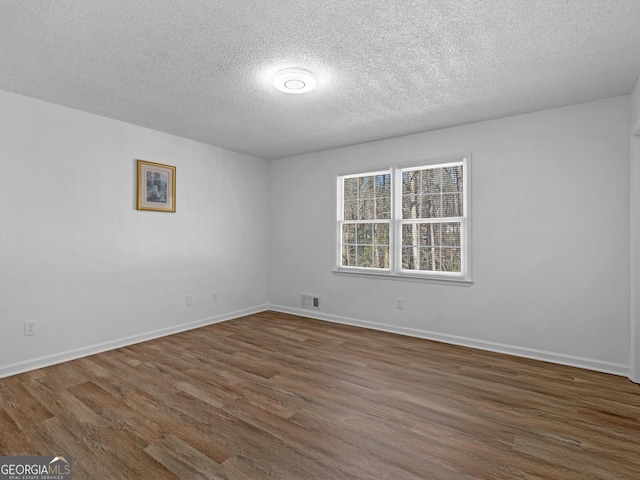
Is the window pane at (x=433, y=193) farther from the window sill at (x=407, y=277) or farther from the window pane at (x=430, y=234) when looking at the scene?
the window sill at (x=407, y=277)

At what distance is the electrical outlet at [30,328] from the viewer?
3.16 m

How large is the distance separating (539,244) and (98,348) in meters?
4.82

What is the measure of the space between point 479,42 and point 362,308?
3401 millimetres

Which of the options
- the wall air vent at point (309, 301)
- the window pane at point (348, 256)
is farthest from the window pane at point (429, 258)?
the wall air vent at point (309, 301)

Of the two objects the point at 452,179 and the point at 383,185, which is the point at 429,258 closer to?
the point at 452,179

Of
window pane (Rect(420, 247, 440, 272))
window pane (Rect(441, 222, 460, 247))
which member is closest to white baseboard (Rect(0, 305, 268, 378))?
window pane (Rect(420, 247, 440, 272))

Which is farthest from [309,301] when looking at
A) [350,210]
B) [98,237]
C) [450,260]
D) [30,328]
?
[30,328]

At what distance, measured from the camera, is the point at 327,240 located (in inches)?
202

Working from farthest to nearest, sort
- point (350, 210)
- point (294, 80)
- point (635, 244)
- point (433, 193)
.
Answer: point (350, 210), point (433, 193), point (635, 244), point (294, 80)

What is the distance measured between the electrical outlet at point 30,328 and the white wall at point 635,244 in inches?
216

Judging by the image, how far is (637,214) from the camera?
115 inches

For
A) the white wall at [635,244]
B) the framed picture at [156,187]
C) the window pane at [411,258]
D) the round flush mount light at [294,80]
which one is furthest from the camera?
the window pane at [411,258]

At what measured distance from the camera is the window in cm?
407

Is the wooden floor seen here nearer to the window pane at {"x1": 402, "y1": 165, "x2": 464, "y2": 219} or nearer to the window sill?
the window sill
